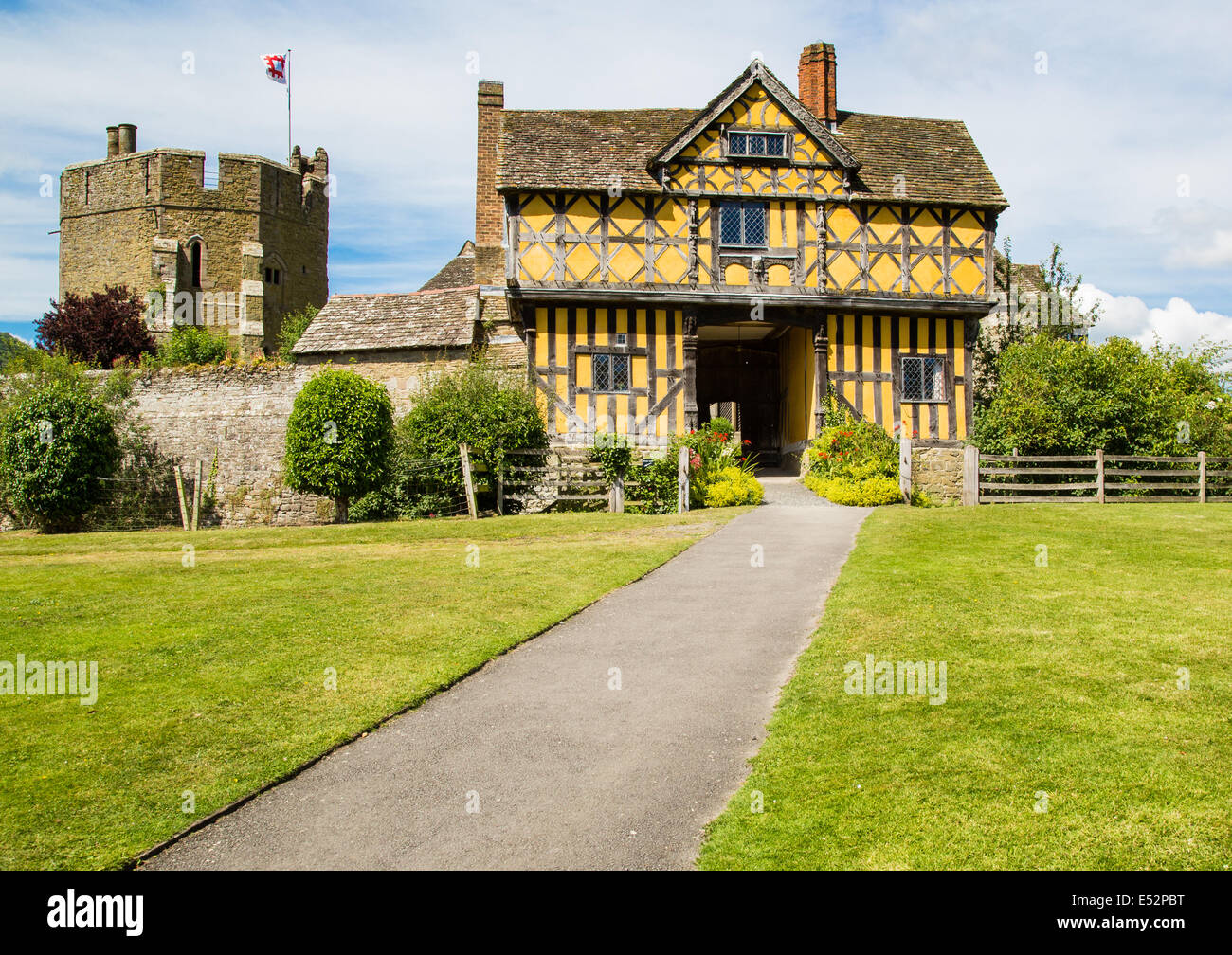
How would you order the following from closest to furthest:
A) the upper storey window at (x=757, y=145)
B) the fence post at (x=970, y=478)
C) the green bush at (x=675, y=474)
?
the fence post at (x=970, y=478) → the green bush at (x=675, y=474) → the upper storey window at (x=757, y=145)

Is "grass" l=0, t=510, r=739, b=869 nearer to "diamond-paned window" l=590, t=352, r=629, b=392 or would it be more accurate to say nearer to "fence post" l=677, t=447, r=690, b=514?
"fence post" l=677, t=447, r=690, b=514

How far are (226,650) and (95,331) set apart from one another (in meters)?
33.2

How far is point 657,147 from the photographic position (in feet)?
76.7

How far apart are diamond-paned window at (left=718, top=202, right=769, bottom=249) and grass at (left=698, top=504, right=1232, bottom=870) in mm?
14335

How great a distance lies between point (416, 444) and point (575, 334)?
4.92 m

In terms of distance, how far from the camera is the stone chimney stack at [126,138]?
43.0 meters

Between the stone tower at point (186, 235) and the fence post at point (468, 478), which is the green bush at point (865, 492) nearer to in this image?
the fence post at point (468, 478)

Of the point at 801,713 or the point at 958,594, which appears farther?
Answer: the point at 958,594

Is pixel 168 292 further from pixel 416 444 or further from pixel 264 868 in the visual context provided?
pixel 264 868

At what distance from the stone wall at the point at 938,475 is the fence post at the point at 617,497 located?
6.89 meters

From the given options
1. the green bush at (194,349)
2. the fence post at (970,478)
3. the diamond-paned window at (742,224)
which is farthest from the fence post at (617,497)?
the green bush at (194,349)

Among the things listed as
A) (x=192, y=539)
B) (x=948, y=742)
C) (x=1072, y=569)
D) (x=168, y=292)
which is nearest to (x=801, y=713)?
(x=948, y=742)

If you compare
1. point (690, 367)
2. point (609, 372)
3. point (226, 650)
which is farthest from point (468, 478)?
point (226, 650)

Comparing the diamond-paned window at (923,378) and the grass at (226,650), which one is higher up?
the diamond-paned window at (923,378)
